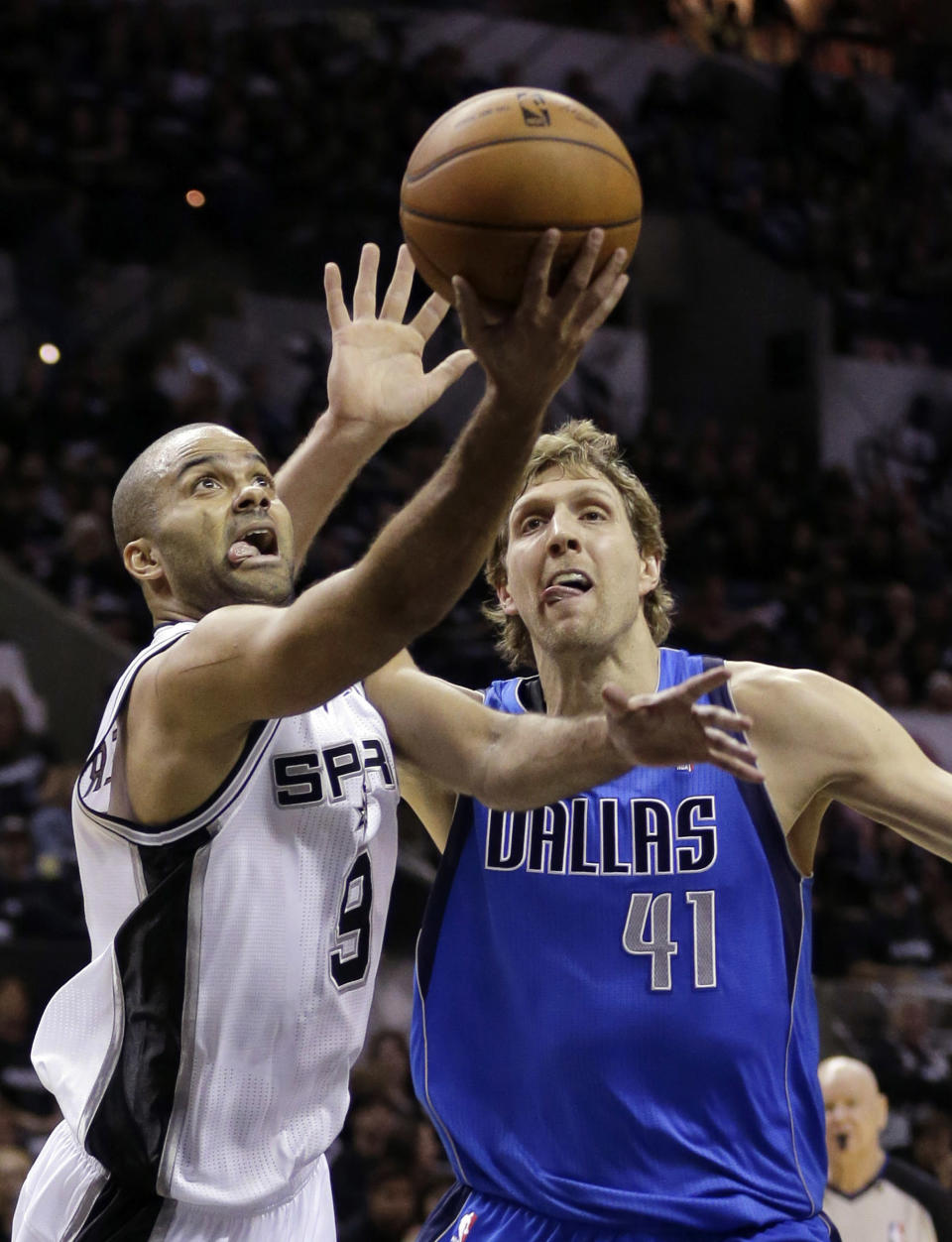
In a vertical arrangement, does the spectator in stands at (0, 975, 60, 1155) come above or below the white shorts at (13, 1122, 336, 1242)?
below

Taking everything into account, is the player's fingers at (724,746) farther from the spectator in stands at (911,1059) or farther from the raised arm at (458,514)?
the spectator in stands at (911,1059)

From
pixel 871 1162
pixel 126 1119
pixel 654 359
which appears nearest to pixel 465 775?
pixel 126 1119

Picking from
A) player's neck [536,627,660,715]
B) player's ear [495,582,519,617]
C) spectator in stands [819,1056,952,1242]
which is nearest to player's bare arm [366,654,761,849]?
player's neck [536,627,660,715]

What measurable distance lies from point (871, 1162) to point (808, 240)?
9.87 m

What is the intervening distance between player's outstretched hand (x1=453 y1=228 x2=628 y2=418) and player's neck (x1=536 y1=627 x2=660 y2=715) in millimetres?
1239

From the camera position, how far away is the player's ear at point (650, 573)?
12.1 ft

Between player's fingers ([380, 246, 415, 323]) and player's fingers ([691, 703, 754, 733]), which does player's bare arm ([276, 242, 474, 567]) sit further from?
player's fingers ([691, 703, 754, 733])

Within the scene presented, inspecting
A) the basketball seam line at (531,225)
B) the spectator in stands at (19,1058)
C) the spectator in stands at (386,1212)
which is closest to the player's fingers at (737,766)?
the basketball seam line at (531,225)

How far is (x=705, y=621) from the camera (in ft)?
35.1

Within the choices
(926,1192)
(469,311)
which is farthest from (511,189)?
(926,1192)

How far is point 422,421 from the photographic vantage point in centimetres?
1107

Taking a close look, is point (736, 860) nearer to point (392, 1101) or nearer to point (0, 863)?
point (392, 1101)

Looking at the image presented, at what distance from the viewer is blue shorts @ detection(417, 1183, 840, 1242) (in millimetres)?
3006

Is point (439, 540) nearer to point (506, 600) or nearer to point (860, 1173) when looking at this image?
point (506, 600)
